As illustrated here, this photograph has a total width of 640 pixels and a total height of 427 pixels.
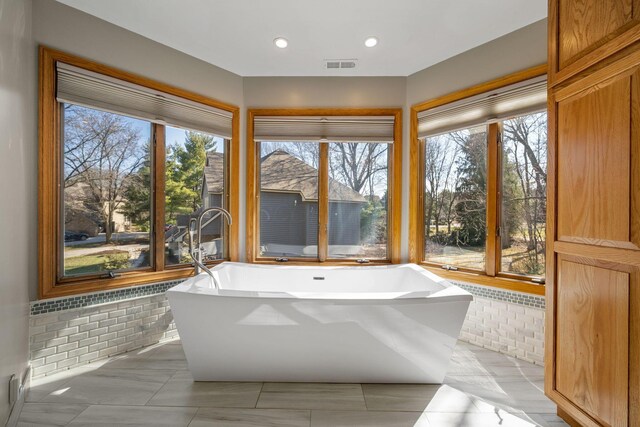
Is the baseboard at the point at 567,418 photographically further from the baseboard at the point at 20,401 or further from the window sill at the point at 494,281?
the baseboard at the point at 20,401

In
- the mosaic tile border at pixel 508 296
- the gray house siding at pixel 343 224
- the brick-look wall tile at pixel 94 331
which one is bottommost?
the brick-look wall tile at pixel 94 331

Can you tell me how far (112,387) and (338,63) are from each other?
9.81ft

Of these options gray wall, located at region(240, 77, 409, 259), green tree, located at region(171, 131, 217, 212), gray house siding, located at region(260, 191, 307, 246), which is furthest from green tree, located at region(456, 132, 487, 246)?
green tree, located at region(171, 131, 217, 212)

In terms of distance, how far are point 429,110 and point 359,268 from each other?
163 centimetres

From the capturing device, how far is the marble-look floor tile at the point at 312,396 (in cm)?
183

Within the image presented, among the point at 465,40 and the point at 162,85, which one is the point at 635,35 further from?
the point at 162,85

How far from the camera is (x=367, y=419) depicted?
1716mm

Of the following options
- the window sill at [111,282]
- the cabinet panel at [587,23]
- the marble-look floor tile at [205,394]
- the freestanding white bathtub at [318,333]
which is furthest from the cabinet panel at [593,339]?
the window sill at [111,282]

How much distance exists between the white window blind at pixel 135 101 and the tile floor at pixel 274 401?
1915mm

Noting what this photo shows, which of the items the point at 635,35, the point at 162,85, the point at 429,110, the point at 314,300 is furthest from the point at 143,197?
the point at 635,35

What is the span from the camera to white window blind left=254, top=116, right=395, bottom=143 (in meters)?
3.15

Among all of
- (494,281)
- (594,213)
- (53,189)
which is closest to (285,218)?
(53,189)

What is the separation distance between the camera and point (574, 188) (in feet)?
5.19

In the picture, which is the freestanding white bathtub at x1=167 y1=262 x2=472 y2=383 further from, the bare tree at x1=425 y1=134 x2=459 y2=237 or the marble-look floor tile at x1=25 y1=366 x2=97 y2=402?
the bare tree at x1=425 y1=134 x2=459 y2=237
